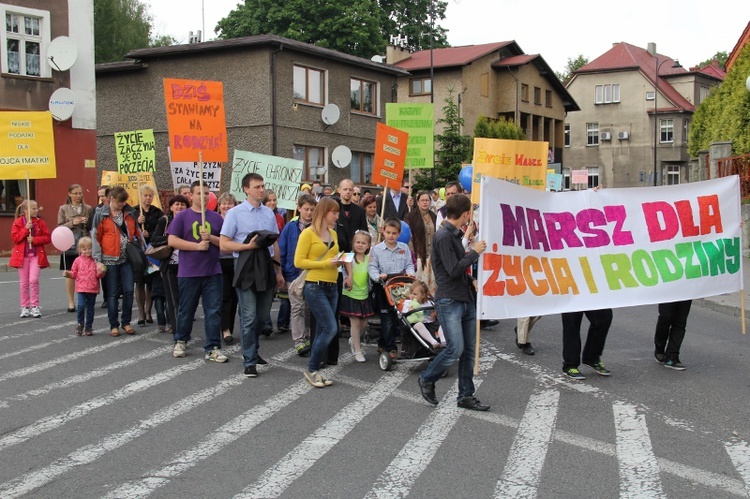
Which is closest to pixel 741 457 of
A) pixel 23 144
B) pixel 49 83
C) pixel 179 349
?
pixel 179 349

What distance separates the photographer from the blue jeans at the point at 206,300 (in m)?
8.88

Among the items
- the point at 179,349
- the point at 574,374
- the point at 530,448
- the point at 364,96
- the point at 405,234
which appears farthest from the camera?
the point at 364,96

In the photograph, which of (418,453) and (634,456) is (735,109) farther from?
(418,453)

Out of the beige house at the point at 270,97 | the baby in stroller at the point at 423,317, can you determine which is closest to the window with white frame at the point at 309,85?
the beige house at the point at 270,97

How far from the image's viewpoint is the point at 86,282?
10.5 meters

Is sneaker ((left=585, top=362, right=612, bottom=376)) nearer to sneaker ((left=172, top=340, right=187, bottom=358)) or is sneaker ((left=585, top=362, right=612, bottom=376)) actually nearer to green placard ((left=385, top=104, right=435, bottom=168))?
sneaker ((left=172, top=340, right=187, bottom=358))

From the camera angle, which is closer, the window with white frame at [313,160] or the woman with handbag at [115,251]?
the woman with handbag at [115,251]

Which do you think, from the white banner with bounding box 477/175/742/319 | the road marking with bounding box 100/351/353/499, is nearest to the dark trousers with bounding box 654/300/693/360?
the white banner with bounding box 477/175/742/319

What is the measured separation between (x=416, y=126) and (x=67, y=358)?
7655 mm

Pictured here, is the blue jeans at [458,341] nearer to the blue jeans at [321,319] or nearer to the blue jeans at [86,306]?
the blue jeans at [321,319]

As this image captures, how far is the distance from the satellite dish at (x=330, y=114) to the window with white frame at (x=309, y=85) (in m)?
0.69

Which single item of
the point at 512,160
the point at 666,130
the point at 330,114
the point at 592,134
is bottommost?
the point at 512,160

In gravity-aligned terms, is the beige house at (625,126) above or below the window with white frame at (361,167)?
above

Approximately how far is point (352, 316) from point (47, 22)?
20.3 m
